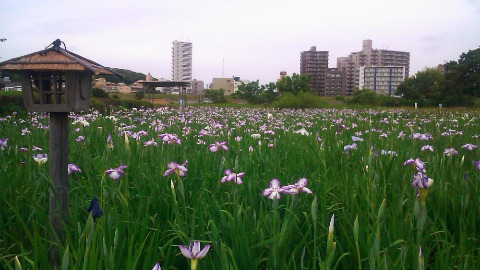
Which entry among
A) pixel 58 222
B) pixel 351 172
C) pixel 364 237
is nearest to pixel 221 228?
pixel 364 237

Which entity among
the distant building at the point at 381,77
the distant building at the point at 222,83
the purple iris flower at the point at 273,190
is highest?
the distant building at the point at 381,77

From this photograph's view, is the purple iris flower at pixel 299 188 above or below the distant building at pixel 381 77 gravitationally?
below

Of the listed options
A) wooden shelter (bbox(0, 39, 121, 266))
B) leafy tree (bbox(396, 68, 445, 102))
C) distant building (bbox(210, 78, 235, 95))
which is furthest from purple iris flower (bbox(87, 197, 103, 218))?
distant building (bbox(210, 78, 235, 95))

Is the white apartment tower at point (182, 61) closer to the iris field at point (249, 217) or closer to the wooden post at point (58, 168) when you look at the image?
the iris field at point (249, 217)

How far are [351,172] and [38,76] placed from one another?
2.22 metres

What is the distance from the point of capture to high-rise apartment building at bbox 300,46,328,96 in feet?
397

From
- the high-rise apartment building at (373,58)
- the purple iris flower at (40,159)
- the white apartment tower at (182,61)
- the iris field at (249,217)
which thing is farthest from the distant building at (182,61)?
the iris field at (249,217)

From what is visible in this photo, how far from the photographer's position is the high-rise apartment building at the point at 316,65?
397ft

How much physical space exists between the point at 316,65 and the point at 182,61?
179 ft

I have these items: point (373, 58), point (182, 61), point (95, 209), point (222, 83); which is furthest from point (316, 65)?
point (95, 209)

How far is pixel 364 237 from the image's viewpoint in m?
1.84

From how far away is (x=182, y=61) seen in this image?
505 ft

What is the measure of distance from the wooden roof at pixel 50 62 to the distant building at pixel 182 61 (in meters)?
153

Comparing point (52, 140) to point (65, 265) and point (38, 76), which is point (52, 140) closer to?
point (38, 76)
